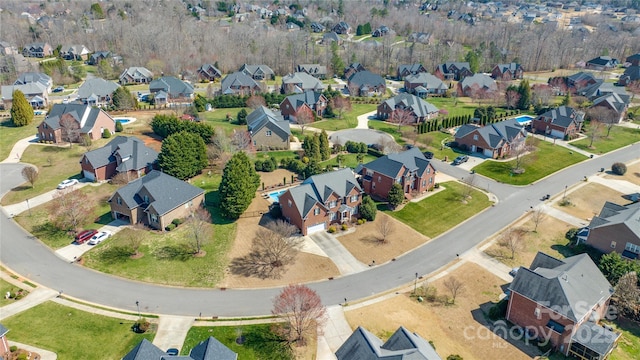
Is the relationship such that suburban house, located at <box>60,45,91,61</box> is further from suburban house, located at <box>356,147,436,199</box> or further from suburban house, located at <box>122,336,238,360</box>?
suburban house, located at <box>122,336,238,360</box>

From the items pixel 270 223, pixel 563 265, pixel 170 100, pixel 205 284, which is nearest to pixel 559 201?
pixel 563 265

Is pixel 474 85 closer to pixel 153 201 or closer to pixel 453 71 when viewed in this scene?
pixel 453 71

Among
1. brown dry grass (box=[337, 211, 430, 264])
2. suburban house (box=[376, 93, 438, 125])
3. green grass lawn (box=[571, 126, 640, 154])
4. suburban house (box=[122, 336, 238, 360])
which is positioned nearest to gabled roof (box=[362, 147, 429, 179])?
brown dry grass (box=[337, 211, 430, 264])

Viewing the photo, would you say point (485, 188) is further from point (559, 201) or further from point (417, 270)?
point (417, 270)

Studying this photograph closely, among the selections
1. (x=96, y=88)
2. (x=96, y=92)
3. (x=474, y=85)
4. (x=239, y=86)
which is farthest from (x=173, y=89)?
(x=474, y=85)

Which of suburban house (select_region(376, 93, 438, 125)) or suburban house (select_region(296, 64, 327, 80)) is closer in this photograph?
suburban house (select_region(376, 93, 438, 125))

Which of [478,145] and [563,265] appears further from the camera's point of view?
[478,145]
